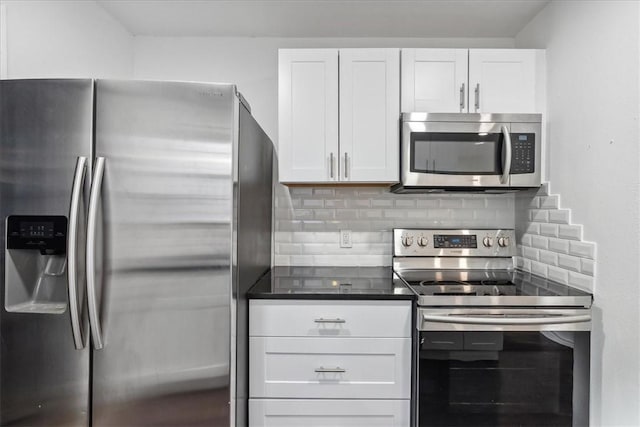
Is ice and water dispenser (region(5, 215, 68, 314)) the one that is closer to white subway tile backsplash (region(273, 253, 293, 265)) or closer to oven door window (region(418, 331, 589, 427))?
white subway tile backsplash (region(273, 253, 293, 265))

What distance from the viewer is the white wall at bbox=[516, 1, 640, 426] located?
4.74 ft

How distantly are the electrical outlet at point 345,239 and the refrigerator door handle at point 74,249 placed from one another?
1473 millimetres

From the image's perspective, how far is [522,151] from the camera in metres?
1.99

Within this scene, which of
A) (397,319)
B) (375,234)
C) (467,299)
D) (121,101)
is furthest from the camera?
(375,234)

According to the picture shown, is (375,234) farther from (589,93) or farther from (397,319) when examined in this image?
(589,93)

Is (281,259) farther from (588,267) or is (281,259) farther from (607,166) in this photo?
(607,166)

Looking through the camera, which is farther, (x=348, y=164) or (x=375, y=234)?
(x=375, y=234)

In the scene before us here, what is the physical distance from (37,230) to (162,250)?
448 mm

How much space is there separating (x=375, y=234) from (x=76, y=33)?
6.43 feet

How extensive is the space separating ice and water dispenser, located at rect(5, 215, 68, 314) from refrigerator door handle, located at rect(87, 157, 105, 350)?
0.13 m

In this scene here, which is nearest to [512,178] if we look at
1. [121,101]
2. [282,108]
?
[282,108]

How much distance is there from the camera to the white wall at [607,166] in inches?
56.8

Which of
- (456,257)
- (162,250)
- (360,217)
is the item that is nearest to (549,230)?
(456,257)

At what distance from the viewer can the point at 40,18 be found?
174cm
